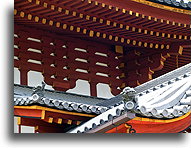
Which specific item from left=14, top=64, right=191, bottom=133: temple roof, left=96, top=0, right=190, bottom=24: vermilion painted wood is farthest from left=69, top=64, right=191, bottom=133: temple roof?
left=96, top=0, right=190, bottom=24: vermilion painted wood

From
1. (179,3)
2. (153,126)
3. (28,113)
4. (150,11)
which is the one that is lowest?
(153,126)

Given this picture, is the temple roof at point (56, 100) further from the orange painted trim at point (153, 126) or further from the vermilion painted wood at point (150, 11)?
the vermilion painted wood at point (150, 11)

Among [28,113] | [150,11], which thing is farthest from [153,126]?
[150,11]

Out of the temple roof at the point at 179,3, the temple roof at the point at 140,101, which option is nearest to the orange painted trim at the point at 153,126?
the temple roof at the point at 140,101

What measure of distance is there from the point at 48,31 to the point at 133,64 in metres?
1.16

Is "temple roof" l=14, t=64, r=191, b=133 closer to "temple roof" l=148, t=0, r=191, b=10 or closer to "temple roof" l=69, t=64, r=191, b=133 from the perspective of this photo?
Answer: "temple roof" l=69, t=64, r=191, b=133

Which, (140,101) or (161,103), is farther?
(140,101)

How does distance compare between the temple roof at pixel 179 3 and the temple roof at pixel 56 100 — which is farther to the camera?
the temple roof at pixel 179 3

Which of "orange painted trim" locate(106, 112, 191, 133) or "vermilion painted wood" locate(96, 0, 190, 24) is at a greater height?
"vermilion painted wood" locate(96, 0, 190, 24)

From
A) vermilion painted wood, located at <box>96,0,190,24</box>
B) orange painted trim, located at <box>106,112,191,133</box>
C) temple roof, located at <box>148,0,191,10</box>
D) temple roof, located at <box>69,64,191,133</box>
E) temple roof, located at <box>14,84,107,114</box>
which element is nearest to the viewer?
temple roof, located at <box>69,64,191,133</box>

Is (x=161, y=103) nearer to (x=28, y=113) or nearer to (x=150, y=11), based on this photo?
(x=28, y=113)

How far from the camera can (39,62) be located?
303 inches

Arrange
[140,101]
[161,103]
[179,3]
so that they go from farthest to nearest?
[179,3] → [140,101] → [161,103]

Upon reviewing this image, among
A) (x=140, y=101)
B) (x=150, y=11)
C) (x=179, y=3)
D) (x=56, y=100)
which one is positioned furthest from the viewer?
(x=179, y=3)
